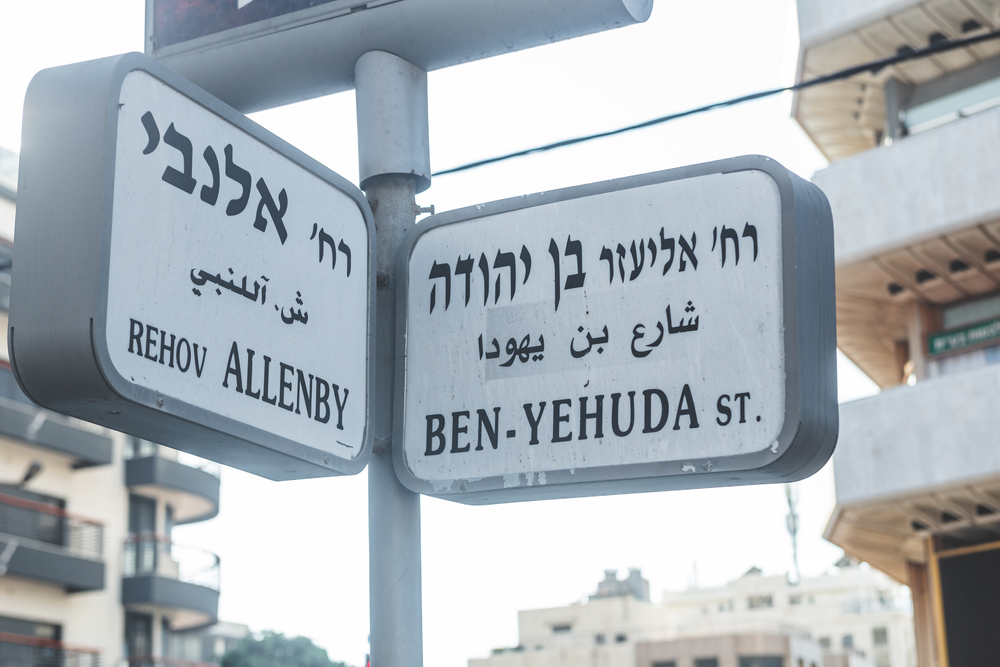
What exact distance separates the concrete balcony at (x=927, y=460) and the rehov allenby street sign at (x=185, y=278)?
15949 mm

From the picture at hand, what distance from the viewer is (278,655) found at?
4384 cm

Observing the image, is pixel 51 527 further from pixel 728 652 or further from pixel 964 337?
pixel 728 652

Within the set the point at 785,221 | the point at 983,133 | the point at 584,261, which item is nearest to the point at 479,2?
the point at 584,261

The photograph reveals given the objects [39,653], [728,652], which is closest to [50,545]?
[39,653]

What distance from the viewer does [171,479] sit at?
2980 centimetres

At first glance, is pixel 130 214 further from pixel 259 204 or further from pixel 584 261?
pixel 584 261

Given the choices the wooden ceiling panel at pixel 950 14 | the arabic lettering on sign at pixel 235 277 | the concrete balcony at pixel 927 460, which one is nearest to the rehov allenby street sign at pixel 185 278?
the arabic lettering on sign at pixel 235 277

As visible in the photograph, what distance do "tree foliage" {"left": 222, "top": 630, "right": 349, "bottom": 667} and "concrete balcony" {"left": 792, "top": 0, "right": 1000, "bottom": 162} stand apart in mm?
28703

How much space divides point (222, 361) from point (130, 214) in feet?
0.88

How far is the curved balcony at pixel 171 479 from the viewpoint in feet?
96.3

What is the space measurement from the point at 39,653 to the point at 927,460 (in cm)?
1773

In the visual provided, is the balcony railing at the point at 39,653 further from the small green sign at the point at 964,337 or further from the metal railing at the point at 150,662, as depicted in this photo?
the small green sign at the point at 964,337

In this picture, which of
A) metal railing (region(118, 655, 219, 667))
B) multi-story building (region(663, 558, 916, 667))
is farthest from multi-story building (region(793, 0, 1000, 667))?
multi-story building (region(663, 558, 916, 667))

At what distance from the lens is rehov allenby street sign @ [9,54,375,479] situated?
1.59m
